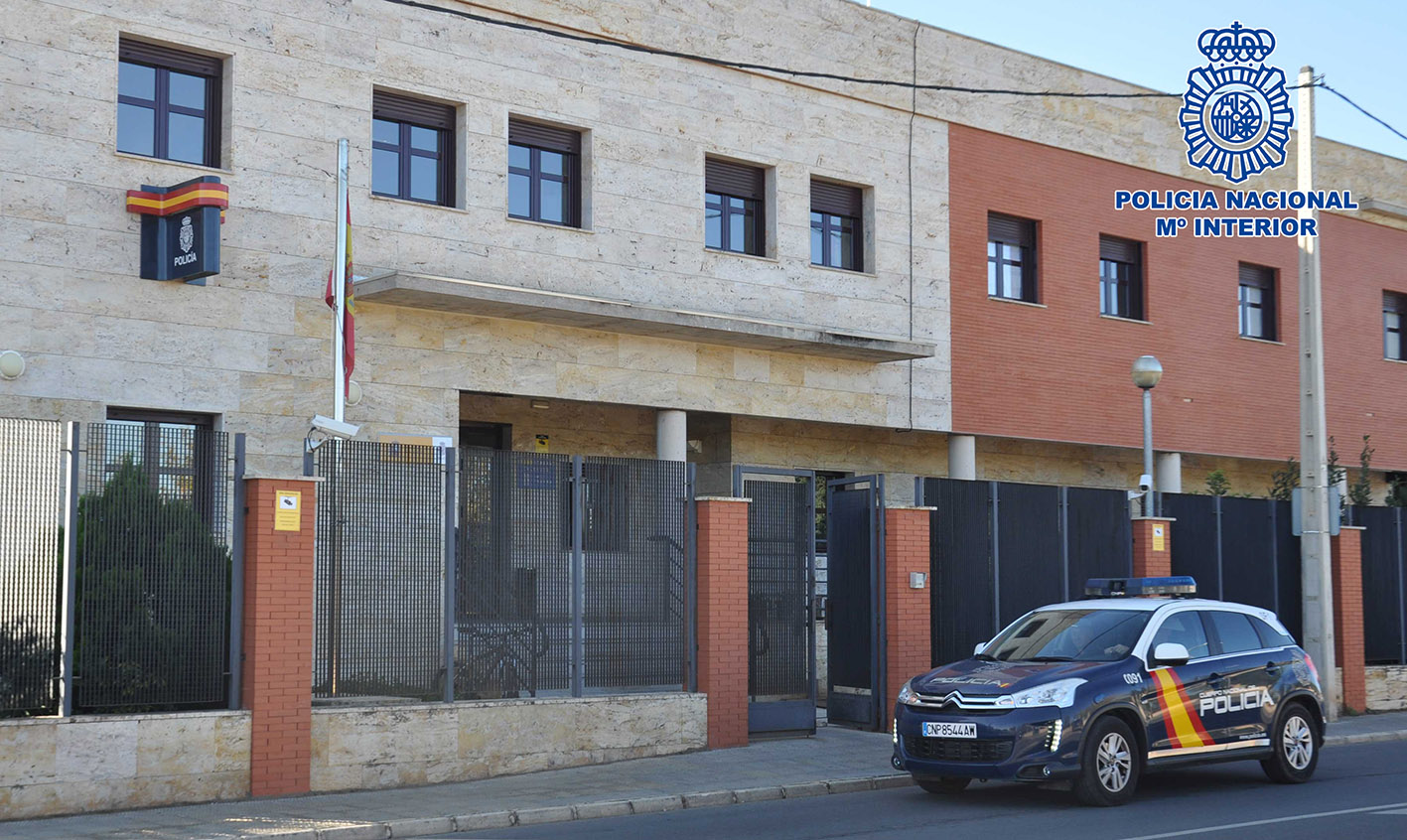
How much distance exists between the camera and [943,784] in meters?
13.5

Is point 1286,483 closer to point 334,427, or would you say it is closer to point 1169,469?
point 1169,469

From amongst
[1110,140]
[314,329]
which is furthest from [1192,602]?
[1110,140]

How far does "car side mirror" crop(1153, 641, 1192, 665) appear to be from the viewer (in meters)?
13.0

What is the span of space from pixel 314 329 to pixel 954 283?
10903 mm

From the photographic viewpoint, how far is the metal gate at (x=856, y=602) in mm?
17562

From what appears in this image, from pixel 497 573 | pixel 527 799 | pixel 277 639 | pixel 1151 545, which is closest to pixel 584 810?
pixel 527 799

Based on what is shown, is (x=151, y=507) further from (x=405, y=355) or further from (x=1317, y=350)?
(x=1317, y=350)

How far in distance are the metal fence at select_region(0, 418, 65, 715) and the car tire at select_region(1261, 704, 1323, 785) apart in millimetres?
10355

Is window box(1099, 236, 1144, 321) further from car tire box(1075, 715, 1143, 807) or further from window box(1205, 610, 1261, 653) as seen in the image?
car tire box(1075, 715, 1143, 807)

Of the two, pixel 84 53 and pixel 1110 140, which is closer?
pixel 84 53

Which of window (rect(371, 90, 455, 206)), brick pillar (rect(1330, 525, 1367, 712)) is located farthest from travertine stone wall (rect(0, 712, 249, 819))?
brick pillar (rect(1330, 525, 1367, 712))

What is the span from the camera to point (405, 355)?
19469 millimetres

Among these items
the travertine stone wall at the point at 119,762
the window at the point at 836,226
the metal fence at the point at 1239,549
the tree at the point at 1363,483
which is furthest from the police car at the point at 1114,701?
the tree at the point at 1363,483

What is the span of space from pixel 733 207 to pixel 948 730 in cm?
1196
